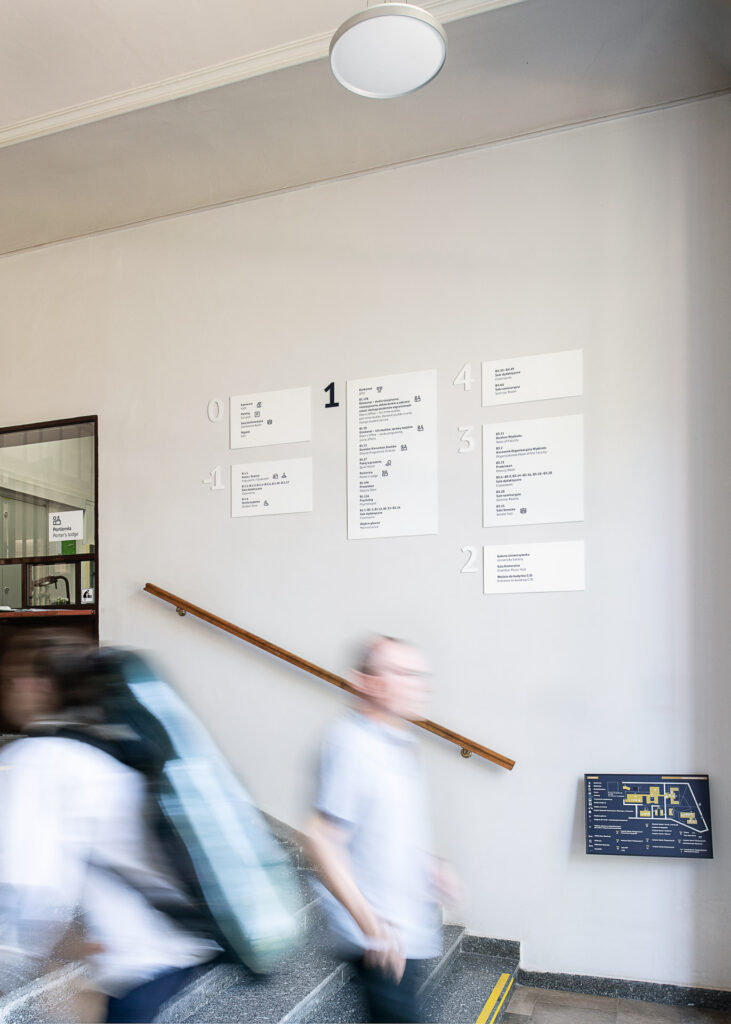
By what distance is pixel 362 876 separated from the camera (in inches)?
80.0

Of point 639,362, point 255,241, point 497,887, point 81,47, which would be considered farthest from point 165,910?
point 255,241

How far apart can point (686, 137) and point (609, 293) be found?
74cm

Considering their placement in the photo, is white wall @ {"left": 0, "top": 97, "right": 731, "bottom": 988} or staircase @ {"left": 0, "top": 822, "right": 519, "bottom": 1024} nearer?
staircase @ {"left": 0, "top": 822, "right": 519, "bottom": 1024}

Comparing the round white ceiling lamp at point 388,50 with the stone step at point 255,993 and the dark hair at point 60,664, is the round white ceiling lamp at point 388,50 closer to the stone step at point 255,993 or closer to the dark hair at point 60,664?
the dark hair at point 60,664

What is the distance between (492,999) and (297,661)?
1644 mm

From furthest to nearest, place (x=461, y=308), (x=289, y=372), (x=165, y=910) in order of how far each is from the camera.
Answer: (x=289, y=372) < (x=461, y=308) < (x=165, y=910)

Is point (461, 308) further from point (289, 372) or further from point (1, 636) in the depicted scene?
point (1, 636)

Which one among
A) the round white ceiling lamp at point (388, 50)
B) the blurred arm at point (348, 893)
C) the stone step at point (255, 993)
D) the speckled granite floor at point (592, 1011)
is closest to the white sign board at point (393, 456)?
the round white ceiling lamp at point (388, 50)

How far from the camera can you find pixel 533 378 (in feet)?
12.8

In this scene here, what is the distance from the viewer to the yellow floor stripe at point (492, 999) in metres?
3.17

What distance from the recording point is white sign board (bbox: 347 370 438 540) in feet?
13.3

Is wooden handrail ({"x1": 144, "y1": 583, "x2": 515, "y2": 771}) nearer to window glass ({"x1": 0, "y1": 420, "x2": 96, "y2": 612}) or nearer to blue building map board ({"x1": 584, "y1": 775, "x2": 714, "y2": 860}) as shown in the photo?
blue building map board ({"x1": 584, "y1": 775, "x2": 714, "y2": 860})

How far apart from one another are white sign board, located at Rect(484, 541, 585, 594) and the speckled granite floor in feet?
5.52

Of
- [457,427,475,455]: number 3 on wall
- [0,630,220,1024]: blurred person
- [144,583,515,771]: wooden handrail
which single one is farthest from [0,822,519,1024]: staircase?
[457,427,475,455]: number 3 on wall
